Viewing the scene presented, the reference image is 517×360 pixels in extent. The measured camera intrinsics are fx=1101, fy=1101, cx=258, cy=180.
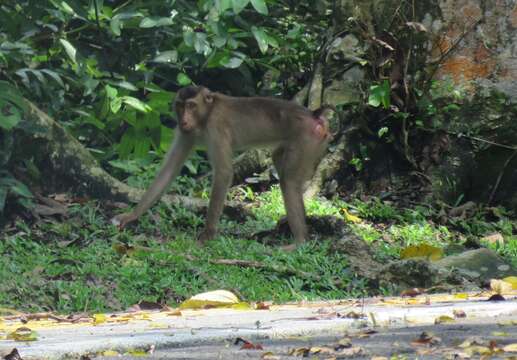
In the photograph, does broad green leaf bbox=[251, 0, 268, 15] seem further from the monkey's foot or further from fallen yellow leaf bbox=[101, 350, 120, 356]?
fallen yellow leaf bbox=[101, 350, 120, 356]

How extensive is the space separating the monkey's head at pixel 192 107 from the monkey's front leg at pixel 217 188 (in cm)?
34

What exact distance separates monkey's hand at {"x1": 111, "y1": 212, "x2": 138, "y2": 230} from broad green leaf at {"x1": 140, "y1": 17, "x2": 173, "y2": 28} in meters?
2.22

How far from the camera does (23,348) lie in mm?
4062

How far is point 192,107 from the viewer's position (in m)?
9.62

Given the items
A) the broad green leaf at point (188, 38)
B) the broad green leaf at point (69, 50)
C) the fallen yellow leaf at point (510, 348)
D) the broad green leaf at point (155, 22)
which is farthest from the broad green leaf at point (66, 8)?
the fallen yellow leaf at point (510, 348)

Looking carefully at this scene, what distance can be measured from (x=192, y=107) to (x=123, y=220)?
1294 millimetres

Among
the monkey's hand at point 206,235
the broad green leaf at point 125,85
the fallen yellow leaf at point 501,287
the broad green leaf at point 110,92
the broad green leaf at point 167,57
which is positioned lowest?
the fallen yellow leaf at point 501,287

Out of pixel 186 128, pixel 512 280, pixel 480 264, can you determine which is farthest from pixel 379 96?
pixel 512 280

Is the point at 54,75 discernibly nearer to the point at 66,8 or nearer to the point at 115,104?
the point at 66,8

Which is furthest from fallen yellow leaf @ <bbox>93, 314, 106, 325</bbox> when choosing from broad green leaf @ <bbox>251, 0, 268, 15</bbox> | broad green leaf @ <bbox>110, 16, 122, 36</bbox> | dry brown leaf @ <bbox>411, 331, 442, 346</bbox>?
broad green leaf @ <bbox>110, 16, 122, 36</bbox>

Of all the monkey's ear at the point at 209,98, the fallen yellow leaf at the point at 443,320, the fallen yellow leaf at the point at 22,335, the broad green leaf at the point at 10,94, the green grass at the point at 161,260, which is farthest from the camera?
the monkey's ear at the point at 209,98

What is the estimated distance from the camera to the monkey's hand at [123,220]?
8.91m

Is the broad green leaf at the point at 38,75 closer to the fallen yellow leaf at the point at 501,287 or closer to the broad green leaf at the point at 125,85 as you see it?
the broad green leaf at the point at 125,85

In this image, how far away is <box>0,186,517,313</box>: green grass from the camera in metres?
7.09
